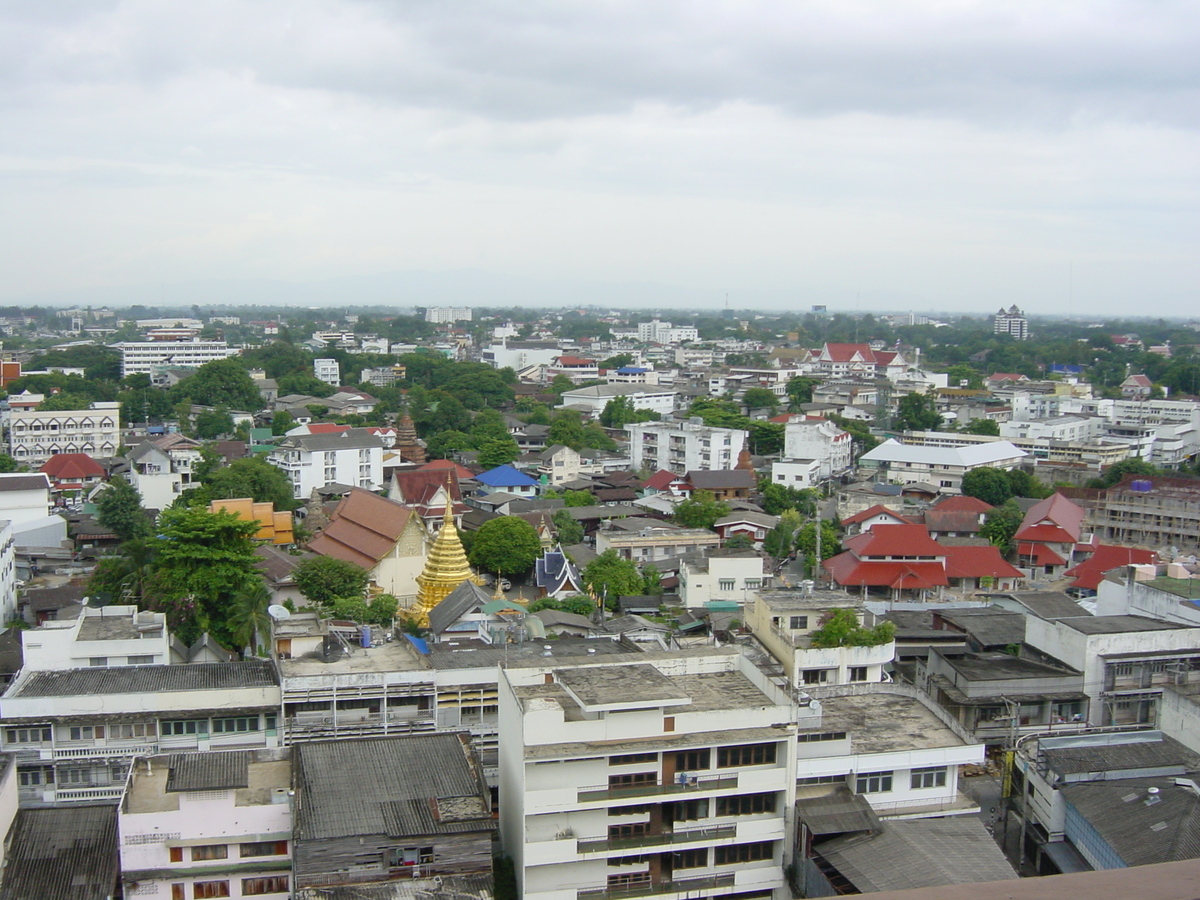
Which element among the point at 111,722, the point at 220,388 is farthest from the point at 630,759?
the point at 220,388

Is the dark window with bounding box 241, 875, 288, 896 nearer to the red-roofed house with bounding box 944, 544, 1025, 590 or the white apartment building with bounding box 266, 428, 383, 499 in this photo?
the red-roofed house with bounding box 944, 544, 1025, 590

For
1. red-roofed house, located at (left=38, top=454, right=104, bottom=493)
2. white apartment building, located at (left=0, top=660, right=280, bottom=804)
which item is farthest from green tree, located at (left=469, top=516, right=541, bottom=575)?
red-roofed house, located at (left=38, top=454, right=104, bottom=493)

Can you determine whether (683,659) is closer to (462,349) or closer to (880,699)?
(880,699)

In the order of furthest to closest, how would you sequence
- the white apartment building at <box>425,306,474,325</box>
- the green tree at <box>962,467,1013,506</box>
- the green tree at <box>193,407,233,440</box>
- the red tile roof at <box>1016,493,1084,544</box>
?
the white apartment building at <box>425,306,474,325</box>, the green tree at <box>193,407,233,440</box>, the green tree at <box>962,467,1013,506</box>, the red tile roof at <box>1016,493,1084,544</box>

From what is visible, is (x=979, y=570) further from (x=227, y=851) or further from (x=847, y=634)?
(x=227, y=851)

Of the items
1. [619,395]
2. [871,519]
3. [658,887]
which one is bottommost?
[658,887]

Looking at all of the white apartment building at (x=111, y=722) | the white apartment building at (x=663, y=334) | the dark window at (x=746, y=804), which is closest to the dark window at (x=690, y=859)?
the dark window at (x=746, y=804)
